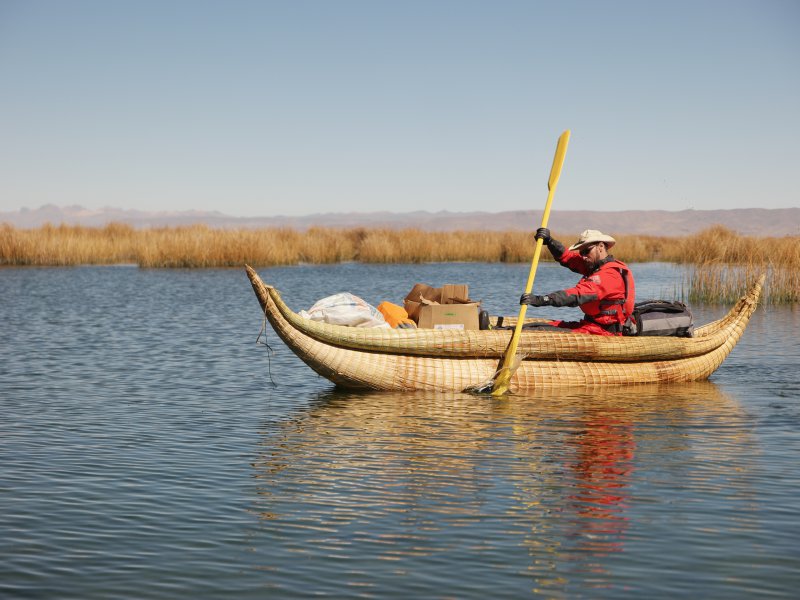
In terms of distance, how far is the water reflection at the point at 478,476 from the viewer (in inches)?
206

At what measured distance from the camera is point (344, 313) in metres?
10.0

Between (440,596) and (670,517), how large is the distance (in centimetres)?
181

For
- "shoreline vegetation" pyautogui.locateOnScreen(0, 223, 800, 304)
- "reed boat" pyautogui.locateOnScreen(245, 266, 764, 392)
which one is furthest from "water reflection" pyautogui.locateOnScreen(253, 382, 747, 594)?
"shoreline vegetation" pyautogui.locateOnScreen(0, 223, 800, 304)

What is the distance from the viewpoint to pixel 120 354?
45.6 feet

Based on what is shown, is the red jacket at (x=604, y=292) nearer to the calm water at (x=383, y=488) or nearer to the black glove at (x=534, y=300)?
the black glove at (x=534, y=300)

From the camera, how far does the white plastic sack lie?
396 inches

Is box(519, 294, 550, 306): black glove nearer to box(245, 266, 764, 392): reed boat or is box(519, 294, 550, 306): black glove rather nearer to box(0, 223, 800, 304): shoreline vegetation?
box(245, 266, 764, 392): reed boat

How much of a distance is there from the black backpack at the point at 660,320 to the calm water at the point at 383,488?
626 millimetres

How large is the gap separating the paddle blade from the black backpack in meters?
1.61

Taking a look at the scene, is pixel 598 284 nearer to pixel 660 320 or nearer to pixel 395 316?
pixel 660 320

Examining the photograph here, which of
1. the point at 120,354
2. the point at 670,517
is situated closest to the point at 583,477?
the point at 670,517

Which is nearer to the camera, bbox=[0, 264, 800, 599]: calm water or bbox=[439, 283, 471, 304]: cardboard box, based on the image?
bbox=[0, 264, 800, 599]: calm water

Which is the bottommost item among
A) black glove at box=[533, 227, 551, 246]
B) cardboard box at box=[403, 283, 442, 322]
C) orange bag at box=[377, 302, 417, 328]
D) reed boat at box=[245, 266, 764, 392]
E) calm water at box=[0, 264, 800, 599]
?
calm water at box=[0, 264, 800, 599]

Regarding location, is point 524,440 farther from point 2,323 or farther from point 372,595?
point 2,323
